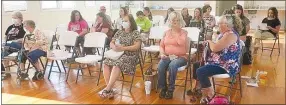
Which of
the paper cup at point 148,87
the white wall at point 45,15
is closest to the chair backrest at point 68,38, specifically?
the paper cup at point 148,87

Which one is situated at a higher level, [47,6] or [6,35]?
[47,6]

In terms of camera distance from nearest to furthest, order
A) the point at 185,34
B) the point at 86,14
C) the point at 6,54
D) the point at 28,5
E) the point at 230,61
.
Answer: the point at 230,61 → the point at 185,34 → the point at 6,54 → the point at 28,5 → the point at 86,14

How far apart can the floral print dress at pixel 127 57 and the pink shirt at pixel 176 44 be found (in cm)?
40

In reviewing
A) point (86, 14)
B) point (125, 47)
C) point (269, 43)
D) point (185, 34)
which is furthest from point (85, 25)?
point (269, 43)

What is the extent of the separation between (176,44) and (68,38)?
5.86 feet

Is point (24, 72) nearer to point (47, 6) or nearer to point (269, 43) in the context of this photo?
point (47, 6)

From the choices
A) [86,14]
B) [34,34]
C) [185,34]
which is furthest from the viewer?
[86,14]

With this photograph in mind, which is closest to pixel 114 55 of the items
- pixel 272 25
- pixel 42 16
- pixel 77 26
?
pixel 77 26

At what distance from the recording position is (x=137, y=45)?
3.58 metres

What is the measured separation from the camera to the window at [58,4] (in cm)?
707

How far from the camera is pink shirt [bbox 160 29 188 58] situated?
3355 millimetres

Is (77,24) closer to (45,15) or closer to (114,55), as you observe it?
(114,55)

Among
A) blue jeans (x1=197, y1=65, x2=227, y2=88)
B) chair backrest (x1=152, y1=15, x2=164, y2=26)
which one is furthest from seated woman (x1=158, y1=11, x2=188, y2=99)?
chair backrest (x1=152, y1=15, x2=164, y2=26)

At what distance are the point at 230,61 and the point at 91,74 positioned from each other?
226 centimetres
